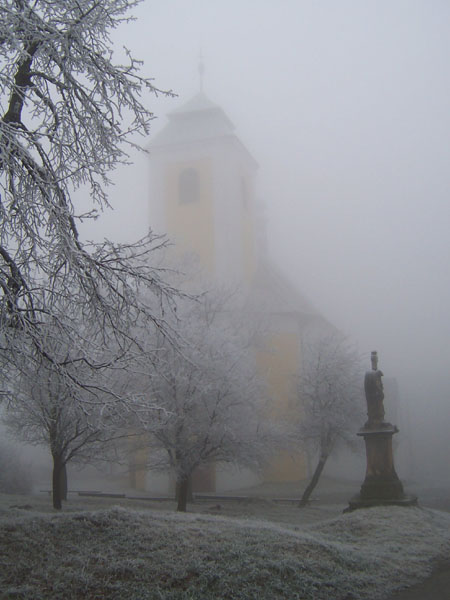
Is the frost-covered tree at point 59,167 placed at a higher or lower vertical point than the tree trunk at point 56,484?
higher

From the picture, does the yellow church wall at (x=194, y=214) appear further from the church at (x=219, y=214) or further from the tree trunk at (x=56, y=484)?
the tree trunk at (x=56, y=484)

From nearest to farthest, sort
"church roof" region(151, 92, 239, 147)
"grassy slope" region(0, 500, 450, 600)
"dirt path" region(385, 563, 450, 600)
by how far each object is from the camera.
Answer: "grassy slope" region(0, 500, 450, 600) < "dirt path" region(385, 563, 450, 600) < "church roof" region(151, 92, 239, 147)

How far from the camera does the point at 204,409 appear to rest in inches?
596

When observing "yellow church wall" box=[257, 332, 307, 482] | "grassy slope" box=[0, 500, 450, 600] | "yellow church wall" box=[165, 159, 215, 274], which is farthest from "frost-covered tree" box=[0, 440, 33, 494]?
"grassy slope" box=[0, 500, 450, 600]

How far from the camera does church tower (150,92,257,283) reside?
3030 centimetres

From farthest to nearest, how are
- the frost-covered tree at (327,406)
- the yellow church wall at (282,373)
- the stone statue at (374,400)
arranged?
the yellow church wall at (282,373) → the frost-covered tree at (327,406) → the stone statue at (374,400)

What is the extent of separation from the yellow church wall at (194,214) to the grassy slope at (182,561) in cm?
2169

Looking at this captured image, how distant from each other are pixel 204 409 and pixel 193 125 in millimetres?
20955

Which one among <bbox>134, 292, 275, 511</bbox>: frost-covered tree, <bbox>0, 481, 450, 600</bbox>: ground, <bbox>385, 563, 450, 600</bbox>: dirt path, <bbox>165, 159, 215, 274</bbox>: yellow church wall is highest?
<bbox>165, 159, 215, 274</bbox>: yellow church wall

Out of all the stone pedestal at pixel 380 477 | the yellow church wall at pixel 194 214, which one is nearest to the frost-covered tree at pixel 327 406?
the stone pedestal at pixel 380 477

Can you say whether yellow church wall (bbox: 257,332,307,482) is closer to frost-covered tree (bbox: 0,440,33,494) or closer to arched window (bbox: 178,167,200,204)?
arched window (bbox: 178,167,200,204)

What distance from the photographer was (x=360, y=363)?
24.0m

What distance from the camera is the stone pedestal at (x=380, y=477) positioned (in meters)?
14.2

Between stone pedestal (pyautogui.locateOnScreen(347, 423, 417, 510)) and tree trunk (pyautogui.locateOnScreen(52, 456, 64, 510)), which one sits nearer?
tree trunk (pyautogui.locateOnScreen(52, 456, 64, 510))
